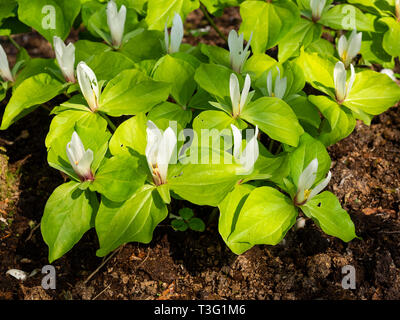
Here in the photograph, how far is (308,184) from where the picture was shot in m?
1.44

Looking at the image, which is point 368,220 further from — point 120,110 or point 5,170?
point 5,170

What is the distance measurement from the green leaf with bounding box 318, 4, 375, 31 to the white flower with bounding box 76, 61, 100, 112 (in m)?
1.09

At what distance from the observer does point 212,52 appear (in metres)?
1.91

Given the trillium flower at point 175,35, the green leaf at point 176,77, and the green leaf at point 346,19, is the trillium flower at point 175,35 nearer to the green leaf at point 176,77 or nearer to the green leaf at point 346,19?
the green leaf at point 176,77

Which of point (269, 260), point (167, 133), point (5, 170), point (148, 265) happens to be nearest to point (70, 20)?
point (5, 170)

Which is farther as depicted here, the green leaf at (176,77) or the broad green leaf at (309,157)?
the green leaf at (176,77)

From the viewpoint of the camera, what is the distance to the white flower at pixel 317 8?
190 cm

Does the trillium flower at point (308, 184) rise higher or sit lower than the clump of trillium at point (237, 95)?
lower

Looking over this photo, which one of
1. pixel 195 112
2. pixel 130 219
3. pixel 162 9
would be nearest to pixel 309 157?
pixel 195 112

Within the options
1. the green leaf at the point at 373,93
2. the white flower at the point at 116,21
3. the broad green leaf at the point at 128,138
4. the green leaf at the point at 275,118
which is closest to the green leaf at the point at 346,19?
the green leaf at the point at 373,93

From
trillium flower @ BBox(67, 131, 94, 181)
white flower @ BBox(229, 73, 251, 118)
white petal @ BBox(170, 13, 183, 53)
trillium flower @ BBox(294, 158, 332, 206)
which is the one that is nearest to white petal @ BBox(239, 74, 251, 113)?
white flower @ BBox(229, 73, 251, 118)

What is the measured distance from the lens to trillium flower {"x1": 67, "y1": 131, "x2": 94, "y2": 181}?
1370 millimetres

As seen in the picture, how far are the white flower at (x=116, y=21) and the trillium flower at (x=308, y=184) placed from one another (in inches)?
40.9
